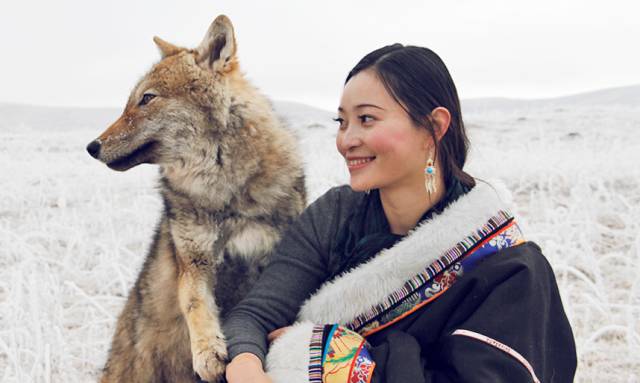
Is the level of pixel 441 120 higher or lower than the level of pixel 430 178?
higher

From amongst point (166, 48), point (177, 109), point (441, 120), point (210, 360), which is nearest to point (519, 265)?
point (441, 120)

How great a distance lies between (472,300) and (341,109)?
725 mm

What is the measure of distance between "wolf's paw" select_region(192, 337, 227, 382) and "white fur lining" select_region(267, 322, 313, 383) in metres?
0.23

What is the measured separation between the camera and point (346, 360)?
154 cm

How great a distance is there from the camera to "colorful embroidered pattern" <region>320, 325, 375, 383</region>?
1506mm

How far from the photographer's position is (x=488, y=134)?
14477mm

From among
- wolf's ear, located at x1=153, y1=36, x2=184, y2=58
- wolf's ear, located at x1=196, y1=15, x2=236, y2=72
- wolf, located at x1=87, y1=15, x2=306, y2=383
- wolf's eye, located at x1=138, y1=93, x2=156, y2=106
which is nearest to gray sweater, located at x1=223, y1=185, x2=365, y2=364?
wolf, located at x1=87, y1=15, x2=306, y2=383

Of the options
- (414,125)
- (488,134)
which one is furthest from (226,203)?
(488,134)

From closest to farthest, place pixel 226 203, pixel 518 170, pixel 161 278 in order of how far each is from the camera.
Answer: pixel 226 203
pixel 161 278
pixel 518 170

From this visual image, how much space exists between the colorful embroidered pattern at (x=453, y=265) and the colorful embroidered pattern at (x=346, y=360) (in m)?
0.15

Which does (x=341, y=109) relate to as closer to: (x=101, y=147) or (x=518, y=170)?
(x=101, y=147)

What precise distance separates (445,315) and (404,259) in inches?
8.0

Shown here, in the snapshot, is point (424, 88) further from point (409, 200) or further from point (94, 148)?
point (94, 148)

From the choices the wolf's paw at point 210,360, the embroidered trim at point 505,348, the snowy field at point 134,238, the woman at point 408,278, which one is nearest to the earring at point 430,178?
the woman at point 408,278
